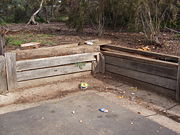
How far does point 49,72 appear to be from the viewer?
16.3ft

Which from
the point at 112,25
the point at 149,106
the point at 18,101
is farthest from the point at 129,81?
the point at 112,25

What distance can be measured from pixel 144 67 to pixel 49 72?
6.77ft

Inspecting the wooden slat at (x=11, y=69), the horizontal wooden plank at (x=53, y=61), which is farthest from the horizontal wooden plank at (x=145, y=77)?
the wooden slat at (x=11, y=69)

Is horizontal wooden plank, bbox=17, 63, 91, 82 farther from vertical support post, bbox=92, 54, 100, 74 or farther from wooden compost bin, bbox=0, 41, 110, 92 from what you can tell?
vertical support post, bbox=92, 54, 100, 74

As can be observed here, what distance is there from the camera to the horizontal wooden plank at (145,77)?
423cm

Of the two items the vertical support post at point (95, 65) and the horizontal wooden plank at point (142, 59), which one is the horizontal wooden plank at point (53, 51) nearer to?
the vertical support post at point (95, 65)

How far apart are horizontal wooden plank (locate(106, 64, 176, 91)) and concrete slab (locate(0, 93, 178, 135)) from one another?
3.36 feet

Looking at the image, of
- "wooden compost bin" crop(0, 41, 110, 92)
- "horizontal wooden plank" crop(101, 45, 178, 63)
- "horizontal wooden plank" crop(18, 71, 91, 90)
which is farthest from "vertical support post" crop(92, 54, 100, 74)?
"horizontal wooden plank" crop(101, 45, 178, 63)

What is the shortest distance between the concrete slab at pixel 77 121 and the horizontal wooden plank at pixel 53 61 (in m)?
1.08

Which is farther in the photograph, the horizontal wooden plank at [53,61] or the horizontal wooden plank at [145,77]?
the horizontal wooden plank at [53,61]

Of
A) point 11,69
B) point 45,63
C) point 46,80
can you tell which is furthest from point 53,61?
point 11,69

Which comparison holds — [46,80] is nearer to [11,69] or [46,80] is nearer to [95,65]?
[11,69]

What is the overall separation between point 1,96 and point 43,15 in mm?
12179

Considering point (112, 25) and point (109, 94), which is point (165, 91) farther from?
point (112, 25)
